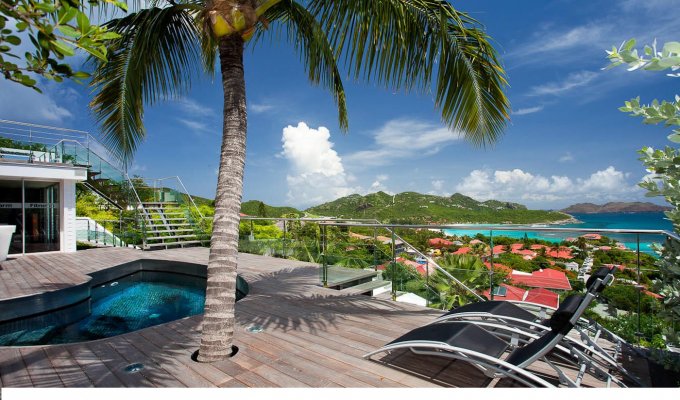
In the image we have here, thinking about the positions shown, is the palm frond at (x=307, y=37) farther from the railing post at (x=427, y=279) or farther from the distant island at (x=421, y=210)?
the distant island at (x=421, y=210)

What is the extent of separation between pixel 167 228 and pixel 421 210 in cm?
1880

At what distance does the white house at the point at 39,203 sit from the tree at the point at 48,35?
1213cm

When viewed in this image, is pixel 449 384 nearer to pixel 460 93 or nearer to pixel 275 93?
pixel 460 93

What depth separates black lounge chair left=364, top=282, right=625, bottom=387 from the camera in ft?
7.41

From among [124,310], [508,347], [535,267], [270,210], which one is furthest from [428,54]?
[270,210]

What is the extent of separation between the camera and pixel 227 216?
3309 mm

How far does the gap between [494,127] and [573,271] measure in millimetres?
1921

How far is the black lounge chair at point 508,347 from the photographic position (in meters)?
2.26

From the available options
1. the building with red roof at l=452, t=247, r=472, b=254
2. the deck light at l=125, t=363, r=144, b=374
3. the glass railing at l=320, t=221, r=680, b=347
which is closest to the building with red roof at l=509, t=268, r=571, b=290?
the glass railing at l=320, t=221, r=680, b=347

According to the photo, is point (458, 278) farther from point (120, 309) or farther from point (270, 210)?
point (270, 210)

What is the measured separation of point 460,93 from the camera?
4.34m

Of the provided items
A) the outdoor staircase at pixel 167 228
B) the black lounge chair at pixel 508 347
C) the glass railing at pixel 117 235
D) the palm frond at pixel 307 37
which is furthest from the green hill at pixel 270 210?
the black lounge chair at pixel 508 347

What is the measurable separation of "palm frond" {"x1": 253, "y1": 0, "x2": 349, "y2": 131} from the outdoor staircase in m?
9.09

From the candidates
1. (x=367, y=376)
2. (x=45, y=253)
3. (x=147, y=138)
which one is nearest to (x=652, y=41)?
(x=367, y=376)
